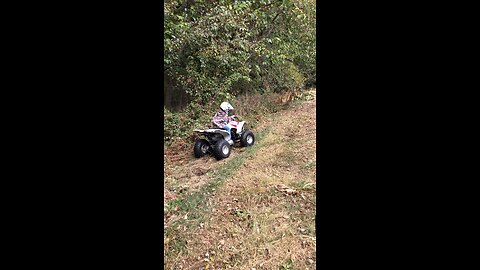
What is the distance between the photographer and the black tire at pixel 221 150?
552cm

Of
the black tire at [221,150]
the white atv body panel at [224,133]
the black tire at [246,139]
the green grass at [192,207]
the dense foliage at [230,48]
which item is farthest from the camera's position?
the black tire at [246,139]

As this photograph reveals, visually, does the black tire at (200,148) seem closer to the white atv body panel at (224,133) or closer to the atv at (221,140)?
the atv at (221,140)

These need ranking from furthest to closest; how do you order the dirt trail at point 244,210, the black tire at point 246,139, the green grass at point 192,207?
the black tire at point 246,139 → the green grass at point 192,207 → the dirt trail at point 244,210

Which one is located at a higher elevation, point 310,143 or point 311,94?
point 311,94

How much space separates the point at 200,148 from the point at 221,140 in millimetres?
426

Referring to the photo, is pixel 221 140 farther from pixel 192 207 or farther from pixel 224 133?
pixel 192 207

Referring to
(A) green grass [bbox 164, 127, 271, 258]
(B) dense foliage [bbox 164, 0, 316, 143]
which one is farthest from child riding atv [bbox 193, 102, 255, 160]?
(B) dense foliage [bbox 164, 0, 316, 143]

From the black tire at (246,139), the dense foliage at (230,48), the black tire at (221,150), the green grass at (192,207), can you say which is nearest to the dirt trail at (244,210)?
the green grass at (192,207)

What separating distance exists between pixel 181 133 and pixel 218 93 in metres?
1.12

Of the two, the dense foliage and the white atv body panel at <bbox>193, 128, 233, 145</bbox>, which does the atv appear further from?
the dense foliage

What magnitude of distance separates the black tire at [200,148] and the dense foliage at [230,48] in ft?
3.56
